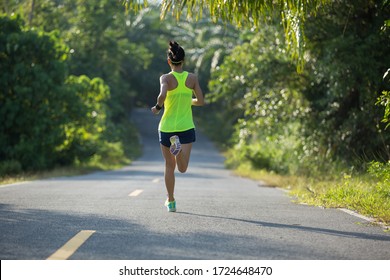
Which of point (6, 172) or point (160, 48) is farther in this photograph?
point (160, 48)

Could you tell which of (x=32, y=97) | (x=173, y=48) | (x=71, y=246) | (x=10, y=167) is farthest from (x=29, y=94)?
(x=71, y=246)

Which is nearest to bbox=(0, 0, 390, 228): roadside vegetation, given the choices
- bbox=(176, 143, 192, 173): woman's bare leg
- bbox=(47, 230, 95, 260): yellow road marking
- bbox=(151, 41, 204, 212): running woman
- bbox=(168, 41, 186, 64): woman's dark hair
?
bbox=(168, 41, 186, 64): woman's dark hair

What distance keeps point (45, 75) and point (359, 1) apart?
12.5m

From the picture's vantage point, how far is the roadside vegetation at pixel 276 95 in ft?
36.2

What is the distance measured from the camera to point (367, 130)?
54.0ft

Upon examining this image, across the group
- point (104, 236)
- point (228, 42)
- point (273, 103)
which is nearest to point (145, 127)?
point (228, 42)

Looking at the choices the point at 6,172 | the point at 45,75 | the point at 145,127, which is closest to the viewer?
the point at 6,172

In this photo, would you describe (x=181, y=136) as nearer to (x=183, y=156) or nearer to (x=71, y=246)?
(x=183, y=156)

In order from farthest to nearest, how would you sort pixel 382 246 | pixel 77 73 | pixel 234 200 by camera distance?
pixel 77 73 → pixel 234 200 → pixel 382 246

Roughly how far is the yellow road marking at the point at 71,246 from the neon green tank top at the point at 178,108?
7.13 feet

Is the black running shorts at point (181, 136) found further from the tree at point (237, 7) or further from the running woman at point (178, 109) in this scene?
the tree at point (237, 7)

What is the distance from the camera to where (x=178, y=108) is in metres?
8.78

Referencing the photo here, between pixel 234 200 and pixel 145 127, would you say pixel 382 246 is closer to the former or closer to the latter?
pixel 234 200

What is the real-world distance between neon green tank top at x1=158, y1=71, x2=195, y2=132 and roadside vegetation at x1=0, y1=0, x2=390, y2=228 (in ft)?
5.04
